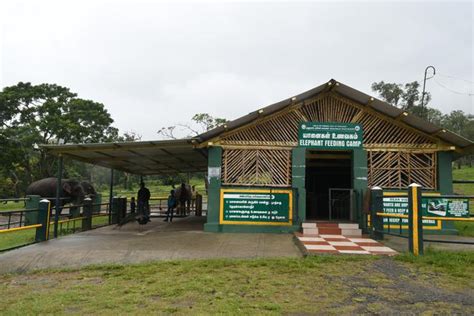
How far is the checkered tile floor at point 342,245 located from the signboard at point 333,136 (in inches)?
107

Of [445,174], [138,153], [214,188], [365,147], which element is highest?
[365,147]

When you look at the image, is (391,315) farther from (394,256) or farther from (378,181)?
(378,181)

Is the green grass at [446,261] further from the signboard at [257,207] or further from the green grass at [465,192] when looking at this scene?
the green grass at [465,192]

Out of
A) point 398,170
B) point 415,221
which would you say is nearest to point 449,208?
point 398,170

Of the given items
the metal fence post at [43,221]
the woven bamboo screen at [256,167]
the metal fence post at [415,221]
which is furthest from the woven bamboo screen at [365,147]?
the metal fence post at [43,221]

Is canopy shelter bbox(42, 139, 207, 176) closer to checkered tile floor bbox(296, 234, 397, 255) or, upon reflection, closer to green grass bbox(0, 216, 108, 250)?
green grass bbox(0, 216, 108, 250)

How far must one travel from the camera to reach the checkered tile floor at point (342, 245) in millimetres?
7352

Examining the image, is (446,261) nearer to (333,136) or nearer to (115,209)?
(333,136)

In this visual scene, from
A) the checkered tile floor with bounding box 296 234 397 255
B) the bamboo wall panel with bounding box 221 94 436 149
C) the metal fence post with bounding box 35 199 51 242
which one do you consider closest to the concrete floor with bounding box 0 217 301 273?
the metal fence post with bounding box 35 199 51 242

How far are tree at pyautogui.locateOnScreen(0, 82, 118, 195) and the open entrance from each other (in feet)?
65.8

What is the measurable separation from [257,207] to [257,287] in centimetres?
551

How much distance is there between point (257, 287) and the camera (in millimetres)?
5070

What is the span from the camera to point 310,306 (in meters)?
4.33

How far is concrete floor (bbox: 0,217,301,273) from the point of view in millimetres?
6895
